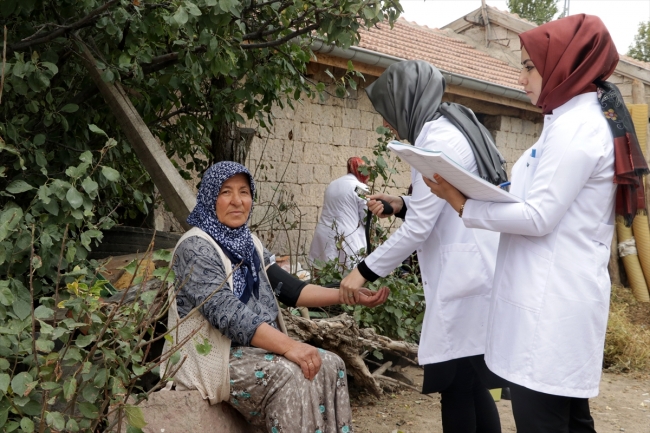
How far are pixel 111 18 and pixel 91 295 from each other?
1.86 metres

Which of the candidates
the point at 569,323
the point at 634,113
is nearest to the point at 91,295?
the point at 569,323

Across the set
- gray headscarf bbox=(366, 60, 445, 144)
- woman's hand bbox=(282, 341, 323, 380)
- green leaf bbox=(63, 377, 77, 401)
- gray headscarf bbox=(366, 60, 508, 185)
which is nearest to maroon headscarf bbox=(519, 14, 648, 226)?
gray headscarf bbox=(366, 60, 508, 185)

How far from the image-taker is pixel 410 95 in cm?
325

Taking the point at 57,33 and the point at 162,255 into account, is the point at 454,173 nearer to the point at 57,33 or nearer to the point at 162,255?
the point at 162,255

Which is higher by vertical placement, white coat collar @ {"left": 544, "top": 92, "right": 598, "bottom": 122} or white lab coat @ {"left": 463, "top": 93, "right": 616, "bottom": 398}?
white coat collar @ {"left": 544, "top": 92, "right": 598, "bottom": 122}

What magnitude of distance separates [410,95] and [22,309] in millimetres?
1898

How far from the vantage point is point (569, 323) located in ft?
7.62

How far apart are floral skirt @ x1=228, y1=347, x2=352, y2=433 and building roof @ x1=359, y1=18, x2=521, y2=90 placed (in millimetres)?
6657

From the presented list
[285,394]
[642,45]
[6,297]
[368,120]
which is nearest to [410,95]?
[285,394]

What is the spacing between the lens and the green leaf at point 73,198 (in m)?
2.63

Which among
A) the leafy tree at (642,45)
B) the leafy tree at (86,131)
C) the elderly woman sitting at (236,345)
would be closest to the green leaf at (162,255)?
the elderly woman sitting at (236,345)

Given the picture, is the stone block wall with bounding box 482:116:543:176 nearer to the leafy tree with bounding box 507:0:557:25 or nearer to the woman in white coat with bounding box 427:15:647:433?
the woman in white coat with bounding box 427:15:647:433

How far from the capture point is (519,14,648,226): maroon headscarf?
228 cm

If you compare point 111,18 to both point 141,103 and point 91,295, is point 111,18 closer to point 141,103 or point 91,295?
point 141,103
